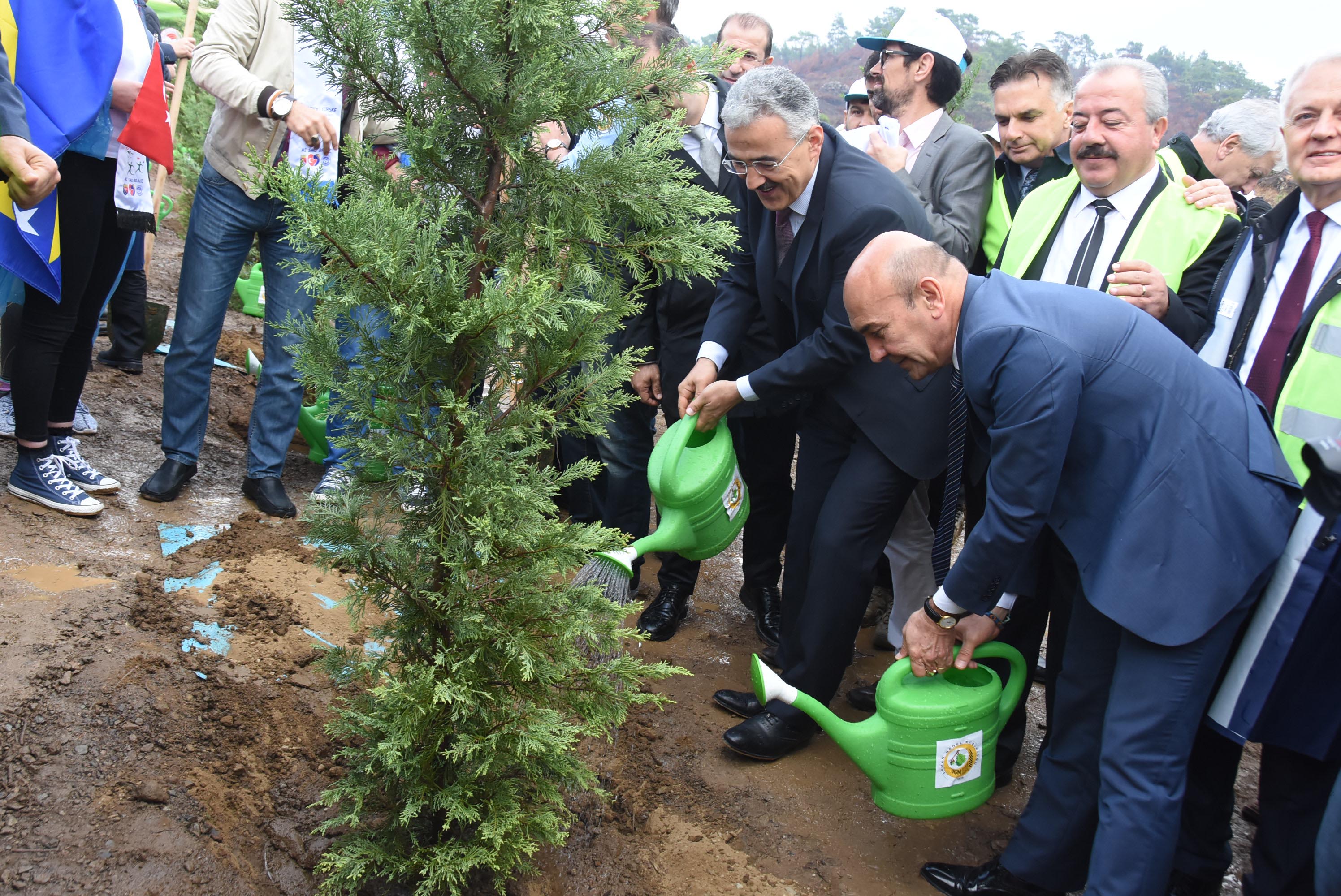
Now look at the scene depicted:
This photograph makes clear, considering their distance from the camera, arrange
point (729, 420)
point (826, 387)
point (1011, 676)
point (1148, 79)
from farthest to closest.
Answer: point (729, 420) < point (826, 387) < point (1148, 79) < point (1011, 676)

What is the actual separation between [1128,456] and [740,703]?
→ 1767 millimetres

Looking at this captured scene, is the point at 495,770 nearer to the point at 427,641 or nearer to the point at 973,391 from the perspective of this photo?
the point at 427,641

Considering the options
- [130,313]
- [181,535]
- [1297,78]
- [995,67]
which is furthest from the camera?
[995,67]

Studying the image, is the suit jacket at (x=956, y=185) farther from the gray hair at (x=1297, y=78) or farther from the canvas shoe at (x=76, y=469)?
the canvas shoe at (x=76, y=469)

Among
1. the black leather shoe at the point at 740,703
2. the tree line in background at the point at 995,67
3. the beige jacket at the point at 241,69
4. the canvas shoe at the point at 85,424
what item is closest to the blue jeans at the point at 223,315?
the beige jacket at the point at 241,69

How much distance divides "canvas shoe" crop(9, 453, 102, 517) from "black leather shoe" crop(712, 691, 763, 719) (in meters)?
2.55

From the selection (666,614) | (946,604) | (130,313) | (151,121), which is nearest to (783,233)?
(946,604)

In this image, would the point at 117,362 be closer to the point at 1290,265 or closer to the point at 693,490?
the point at 693,490

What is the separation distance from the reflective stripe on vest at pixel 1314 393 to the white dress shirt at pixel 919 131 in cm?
175

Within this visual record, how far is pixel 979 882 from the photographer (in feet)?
8.91

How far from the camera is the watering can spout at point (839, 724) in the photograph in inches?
106

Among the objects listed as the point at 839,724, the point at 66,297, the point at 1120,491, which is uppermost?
the point at 1120,491

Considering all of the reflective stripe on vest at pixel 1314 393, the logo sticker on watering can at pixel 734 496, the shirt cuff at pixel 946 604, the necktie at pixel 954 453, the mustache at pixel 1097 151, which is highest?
the mustache at pixel 1097 151

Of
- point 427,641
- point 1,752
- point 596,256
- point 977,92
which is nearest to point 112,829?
point 1,752
